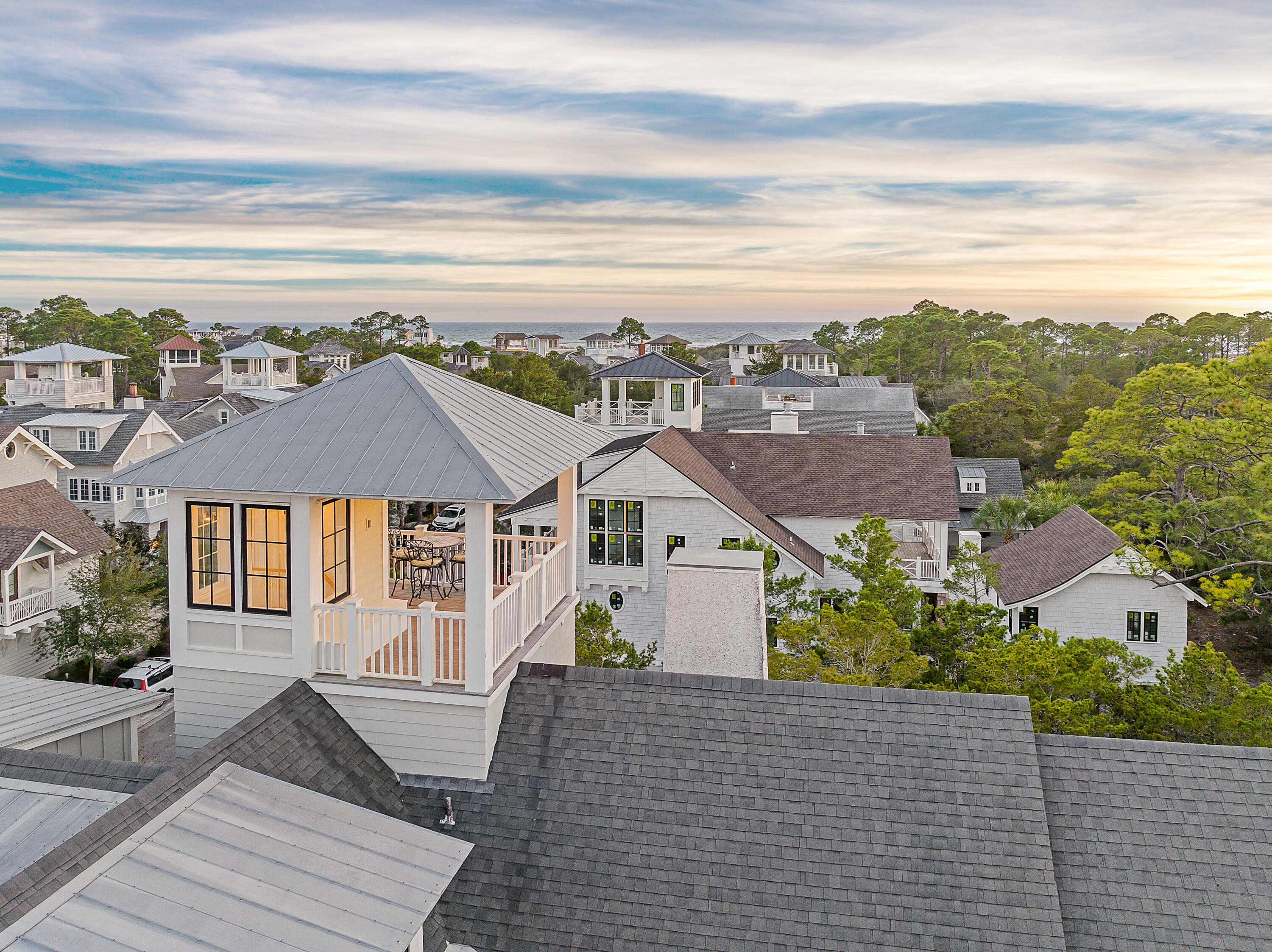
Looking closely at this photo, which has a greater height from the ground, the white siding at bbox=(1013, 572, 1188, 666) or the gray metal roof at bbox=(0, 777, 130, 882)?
the gray metal roof at bbox=(0, 777, 130, 882)

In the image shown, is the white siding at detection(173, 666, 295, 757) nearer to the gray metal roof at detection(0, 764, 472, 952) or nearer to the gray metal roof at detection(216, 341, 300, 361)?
the gray metal roof at detection(0, 764, 472, 952)

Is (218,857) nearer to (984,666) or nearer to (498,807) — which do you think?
(498,807)

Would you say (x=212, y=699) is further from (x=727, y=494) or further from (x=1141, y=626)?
(x=1141, y=626)

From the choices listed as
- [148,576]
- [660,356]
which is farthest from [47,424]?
[660,356]

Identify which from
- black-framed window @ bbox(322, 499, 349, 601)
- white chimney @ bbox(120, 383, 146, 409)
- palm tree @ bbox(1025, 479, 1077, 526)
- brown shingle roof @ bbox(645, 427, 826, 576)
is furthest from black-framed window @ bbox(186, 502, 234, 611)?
white chimney @ bbox(120, 383, 146, 409)

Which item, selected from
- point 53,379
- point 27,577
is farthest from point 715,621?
point 53,379

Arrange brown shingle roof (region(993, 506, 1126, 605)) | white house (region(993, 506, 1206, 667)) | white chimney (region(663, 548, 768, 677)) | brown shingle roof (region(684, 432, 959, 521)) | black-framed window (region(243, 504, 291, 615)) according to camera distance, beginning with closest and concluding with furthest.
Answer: black-framed window (region(243, 504, 291, 615)), white chimney (region(663, 548, 768, 677)), white house (region(993, 506, 1206, 667)), brown shingle roof (region(993, 506, 1126, 605)), brown shingle roof (region(684, 432, 959, 521))

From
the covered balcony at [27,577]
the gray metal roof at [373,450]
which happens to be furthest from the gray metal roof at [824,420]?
the gray metal roof at [373,450]
